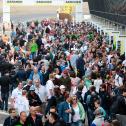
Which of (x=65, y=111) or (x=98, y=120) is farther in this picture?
(x=65, y=111)

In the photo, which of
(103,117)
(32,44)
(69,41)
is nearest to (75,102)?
(103,117)

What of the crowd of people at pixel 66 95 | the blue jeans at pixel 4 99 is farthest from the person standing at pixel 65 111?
the blue jeans at pixel 4 99

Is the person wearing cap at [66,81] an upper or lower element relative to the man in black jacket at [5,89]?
upper

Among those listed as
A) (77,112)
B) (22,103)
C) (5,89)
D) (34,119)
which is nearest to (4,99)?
(5,89)

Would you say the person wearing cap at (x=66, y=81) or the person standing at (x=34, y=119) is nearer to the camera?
the person standing at (x=34, y=119)

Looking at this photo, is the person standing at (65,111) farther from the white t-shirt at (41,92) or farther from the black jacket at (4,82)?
the black jacket at (4,82)

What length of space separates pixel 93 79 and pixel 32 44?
1328cm

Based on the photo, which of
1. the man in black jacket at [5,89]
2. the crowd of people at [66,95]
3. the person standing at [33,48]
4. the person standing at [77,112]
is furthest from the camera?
the person standing at [33,48]

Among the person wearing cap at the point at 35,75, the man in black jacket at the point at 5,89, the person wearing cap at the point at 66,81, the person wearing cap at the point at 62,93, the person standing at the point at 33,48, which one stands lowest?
the person standing at the point at 33,48

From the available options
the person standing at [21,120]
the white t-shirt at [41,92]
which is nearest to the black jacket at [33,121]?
the person standing at [21,120]

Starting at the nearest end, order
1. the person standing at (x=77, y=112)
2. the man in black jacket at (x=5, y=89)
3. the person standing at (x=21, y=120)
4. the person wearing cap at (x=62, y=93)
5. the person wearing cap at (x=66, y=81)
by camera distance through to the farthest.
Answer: the person standing at (x=21, y=120) < the person standing at (x=77, y=112) < the person wearing cap at (x=62, y=93) < the person wearing cap at (x=66, y=81) < the man in black jacket at (x=5, y=89)

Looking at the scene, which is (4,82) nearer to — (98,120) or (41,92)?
(41,92)

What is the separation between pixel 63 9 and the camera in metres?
73.0

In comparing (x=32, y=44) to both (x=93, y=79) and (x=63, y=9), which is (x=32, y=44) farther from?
(x=63, y=9)
